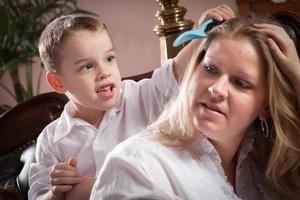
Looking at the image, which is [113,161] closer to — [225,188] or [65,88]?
[225,188]

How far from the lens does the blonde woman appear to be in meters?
0.92

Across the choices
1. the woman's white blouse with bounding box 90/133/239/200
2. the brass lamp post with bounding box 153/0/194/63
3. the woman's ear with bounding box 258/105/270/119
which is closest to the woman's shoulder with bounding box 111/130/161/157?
the woman's white blouse with bounding box 90/133/239/200

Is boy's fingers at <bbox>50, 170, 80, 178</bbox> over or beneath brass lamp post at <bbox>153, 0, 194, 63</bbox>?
beneath

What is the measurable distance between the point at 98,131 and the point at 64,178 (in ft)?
0.64

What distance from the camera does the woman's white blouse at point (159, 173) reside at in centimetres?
89

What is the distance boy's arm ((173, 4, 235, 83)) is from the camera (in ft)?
3.89

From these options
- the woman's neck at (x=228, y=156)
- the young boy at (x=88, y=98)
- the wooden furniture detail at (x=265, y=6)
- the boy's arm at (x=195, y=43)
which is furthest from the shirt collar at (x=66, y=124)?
the wooden furniture detail at (x=265, y=6)

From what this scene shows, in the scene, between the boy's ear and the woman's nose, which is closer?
the woman's nose

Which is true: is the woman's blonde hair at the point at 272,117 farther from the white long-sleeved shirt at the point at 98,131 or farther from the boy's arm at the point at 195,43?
the white long-sleeved shirt at the point at 98,131

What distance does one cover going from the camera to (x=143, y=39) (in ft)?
10.7

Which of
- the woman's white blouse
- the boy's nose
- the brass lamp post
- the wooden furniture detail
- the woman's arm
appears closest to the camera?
the woman's white blouse

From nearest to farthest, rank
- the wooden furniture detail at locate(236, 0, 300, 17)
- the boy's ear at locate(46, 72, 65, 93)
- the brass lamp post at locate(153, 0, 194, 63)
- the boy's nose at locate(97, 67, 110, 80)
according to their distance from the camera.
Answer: the boy's nose at locate(97, 67, 110, 80) < the boy's ear at locate(46, 72, 65, 93) < the brass lamp post at locate(153, 0, 194, 63) < the wooden furniture detail at locate(236, 0, 300, 17)

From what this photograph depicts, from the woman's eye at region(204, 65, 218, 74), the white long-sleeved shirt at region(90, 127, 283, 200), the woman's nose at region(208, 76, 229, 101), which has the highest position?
the woman's eye at region(204, 65, 218, 74)

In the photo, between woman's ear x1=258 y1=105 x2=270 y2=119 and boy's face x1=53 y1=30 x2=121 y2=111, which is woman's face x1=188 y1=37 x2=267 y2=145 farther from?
boy's face x1=53 y1=30 x2=121 y2=111
